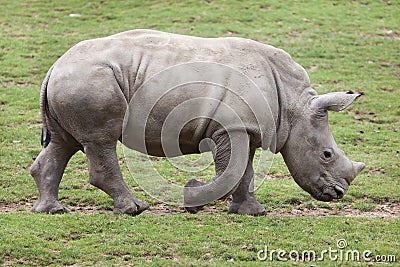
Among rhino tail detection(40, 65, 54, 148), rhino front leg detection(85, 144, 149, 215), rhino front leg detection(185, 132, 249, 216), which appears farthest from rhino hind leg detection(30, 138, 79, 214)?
rhino front leg detection(185, 132, 249, 216)

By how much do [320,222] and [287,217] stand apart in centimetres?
46

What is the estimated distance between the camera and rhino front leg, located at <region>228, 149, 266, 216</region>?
9492 millimetres

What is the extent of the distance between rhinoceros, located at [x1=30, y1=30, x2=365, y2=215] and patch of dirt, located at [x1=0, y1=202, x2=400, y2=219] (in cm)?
56

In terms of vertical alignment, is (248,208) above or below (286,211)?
above

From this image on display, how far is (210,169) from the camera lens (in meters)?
12.7

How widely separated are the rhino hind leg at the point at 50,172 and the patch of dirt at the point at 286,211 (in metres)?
0.60

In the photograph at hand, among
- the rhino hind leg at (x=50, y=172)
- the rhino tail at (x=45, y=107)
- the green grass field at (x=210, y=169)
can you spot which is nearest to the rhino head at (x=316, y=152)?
the green grass field at (x=210, y=169)

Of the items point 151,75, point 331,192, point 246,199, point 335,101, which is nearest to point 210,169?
point 246,199

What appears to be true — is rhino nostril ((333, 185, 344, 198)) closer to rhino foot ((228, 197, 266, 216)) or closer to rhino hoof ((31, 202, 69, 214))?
rhino foot ((228, 197, 266, 216))

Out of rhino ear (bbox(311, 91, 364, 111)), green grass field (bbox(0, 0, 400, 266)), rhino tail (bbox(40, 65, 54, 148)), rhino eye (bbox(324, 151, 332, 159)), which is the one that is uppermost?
rhino ear (bbox(311, 91, 364, 111))

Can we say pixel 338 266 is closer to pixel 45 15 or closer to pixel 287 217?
pixel 287 217

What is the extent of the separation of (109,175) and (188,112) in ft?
3.71

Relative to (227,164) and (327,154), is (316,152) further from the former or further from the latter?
(227,164)

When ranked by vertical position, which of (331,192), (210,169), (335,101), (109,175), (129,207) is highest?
(335,101)
